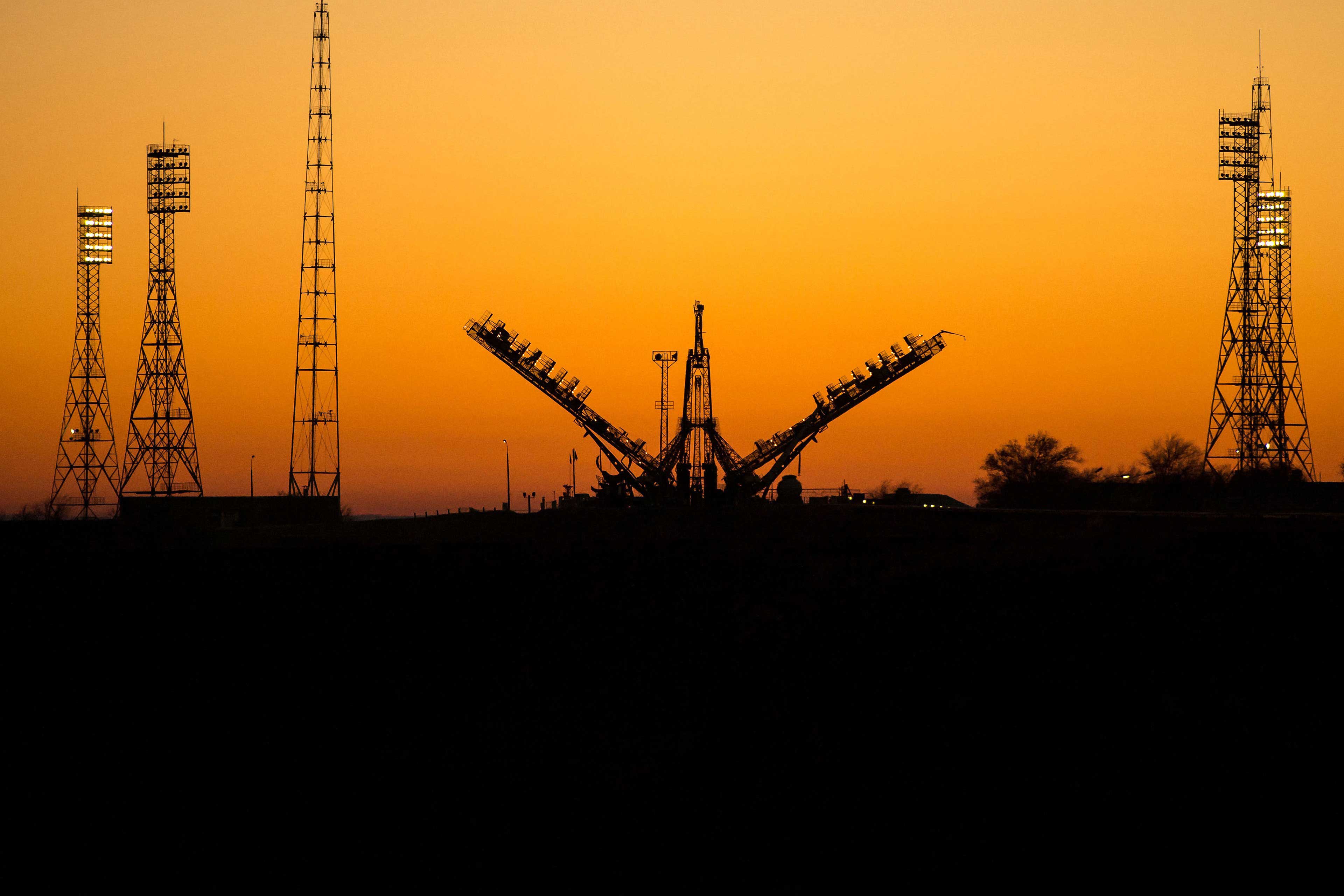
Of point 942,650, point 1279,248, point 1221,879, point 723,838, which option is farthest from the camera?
point 1279,248

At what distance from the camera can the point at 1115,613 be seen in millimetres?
23125

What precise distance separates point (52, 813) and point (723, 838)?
726cm

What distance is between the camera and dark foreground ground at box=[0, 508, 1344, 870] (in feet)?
46.8

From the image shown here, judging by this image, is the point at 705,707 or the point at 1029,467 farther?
the point at 1029,467

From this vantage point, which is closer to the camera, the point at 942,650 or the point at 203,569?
the point at 942,650

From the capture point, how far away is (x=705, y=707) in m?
17.7

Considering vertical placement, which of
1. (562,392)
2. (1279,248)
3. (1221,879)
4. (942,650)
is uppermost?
(1279,248)

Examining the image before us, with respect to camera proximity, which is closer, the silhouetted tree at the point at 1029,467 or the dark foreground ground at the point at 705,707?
the dark foreground ground at the point at 705,707

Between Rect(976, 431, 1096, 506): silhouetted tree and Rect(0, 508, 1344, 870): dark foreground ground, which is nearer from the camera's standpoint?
Rect(0, 508, 1344, 870): dark foreground ground

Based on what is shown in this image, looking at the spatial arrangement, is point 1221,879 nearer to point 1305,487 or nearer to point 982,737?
point 982,737

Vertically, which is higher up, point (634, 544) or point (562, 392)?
point (562, 392)

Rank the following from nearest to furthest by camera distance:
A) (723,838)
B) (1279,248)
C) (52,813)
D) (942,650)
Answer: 1. (723,838)
2. (52,813)
3. (942,650)
4. (1279,248)

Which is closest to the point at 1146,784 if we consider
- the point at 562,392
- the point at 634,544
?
the point at 634,544

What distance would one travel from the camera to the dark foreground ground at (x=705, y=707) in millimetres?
14250
